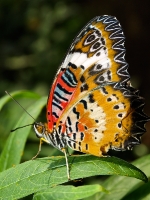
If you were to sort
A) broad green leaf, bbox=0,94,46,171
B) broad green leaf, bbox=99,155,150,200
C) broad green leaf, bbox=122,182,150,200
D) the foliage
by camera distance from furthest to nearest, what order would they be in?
broad green leaf, bbox=0,94,46,171, broad green leaf, bbox=99,155,150,200, broad green leaf, bbox=122,182,150,200, the foliage

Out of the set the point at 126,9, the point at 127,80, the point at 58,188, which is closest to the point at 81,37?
the point at 127,80

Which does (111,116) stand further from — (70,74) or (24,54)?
(24,54)

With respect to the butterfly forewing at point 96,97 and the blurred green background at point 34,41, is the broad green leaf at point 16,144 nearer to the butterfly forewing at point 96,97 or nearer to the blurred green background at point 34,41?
the butterfly forewing at point 96,97

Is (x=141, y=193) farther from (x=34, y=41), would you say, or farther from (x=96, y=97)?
(x=34, y=41)

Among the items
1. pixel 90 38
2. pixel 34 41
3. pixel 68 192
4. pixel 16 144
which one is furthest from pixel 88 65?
pixel 34 41

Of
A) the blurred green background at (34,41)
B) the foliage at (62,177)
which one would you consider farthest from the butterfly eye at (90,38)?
the blurred green background at (34,41)

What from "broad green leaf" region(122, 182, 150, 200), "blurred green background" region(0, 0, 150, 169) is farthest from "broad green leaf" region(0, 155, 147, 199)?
"blurred green background" region(0, 0, 150, 169)

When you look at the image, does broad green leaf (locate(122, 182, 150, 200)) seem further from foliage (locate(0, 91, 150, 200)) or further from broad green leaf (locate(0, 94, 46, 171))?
broad green leaf (locate(0, 94, 46, 171))
